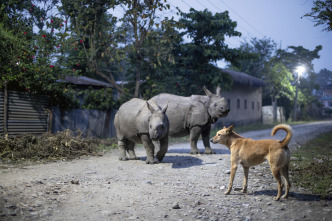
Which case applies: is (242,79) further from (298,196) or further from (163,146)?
(298,196)

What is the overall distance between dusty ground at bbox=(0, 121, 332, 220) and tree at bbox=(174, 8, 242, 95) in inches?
447

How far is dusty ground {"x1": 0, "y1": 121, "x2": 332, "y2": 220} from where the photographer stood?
4.14 meters

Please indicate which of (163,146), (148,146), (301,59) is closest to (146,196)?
(148,146)

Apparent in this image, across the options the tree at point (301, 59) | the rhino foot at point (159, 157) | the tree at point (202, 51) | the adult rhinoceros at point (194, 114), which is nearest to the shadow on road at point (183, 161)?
the rhino foot at point (159, 157)

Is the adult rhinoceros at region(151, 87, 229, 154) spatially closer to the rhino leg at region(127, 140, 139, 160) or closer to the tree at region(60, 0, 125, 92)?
the rhino leg at region(127, 140, 139, 160)

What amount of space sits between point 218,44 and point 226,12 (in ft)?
6.42

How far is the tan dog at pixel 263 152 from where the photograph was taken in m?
4.54

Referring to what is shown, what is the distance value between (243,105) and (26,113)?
20.6m

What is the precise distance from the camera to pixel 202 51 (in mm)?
18172

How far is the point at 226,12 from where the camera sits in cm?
1842

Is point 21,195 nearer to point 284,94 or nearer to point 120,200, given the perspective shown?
point 120,200

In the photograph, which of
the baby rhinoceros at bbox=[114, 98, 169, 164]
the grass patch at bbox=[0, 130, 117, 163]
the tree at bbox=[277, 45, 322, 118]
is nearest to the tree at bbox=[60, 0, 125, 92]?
the grass patch at bbox=[0, 130, 117, 163]

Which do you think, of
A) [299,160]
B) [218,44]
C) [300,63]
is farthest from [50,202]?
[300,63]

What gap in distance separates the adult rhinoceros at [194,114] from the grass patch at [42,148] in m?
2.72
